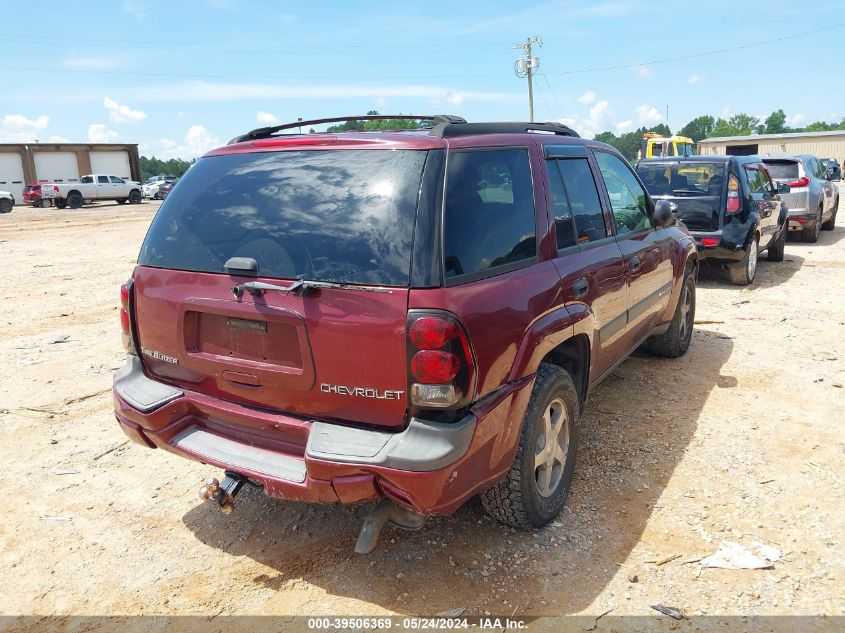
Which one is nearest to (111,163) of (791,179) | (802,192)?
(791,179)

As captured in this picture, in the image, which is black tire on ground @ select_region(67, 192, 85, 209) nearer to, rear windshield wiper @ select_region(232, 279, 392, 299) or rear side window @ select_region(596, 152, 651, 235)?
rear side window @ select_region(596, 152, 651, 235)

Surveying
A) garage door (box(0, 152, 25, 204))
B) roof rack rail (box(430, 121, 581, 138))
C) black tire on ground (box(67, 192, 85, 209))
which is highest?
garage door (box(0, 152, 25, 204))

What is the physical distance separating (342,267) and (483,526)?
1620 mm

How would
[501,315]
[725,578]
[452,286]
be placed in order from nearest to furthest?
[452,286]
[501,315]
[725,578]

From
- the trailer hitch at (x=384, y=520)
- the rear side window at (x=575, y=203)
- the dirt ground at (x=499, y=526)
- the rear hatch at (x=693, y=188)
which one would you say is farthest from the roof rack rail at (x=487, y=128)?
the rear hatch at (x=693, y=188)

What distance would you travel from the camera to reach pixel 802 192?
12461 millimetres

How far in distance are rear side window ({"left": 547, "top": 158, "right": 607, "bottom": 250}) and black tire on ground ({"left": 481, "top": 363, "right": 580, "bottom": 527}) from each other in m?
0.78

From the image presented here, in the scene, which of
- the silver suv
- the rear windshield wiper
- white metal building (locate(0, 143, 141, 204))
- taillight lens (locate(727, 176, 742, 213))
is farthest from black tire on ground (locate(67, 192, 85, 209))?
the rear windshield wiper

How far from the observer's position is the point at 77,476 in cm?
401

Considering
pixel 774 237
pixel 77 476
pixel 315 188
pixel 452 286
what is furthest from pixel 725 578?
pixel 774 237

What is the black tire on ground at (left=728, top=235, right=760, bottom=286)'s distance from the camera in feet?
28.6

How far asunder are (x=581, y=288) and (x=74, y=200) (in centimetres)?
3699

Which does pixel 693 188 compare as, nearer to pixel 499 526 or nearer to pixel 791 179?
pixel 791 179

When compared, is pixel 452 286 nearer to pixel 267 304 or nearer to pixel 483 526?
pixel 267 304
